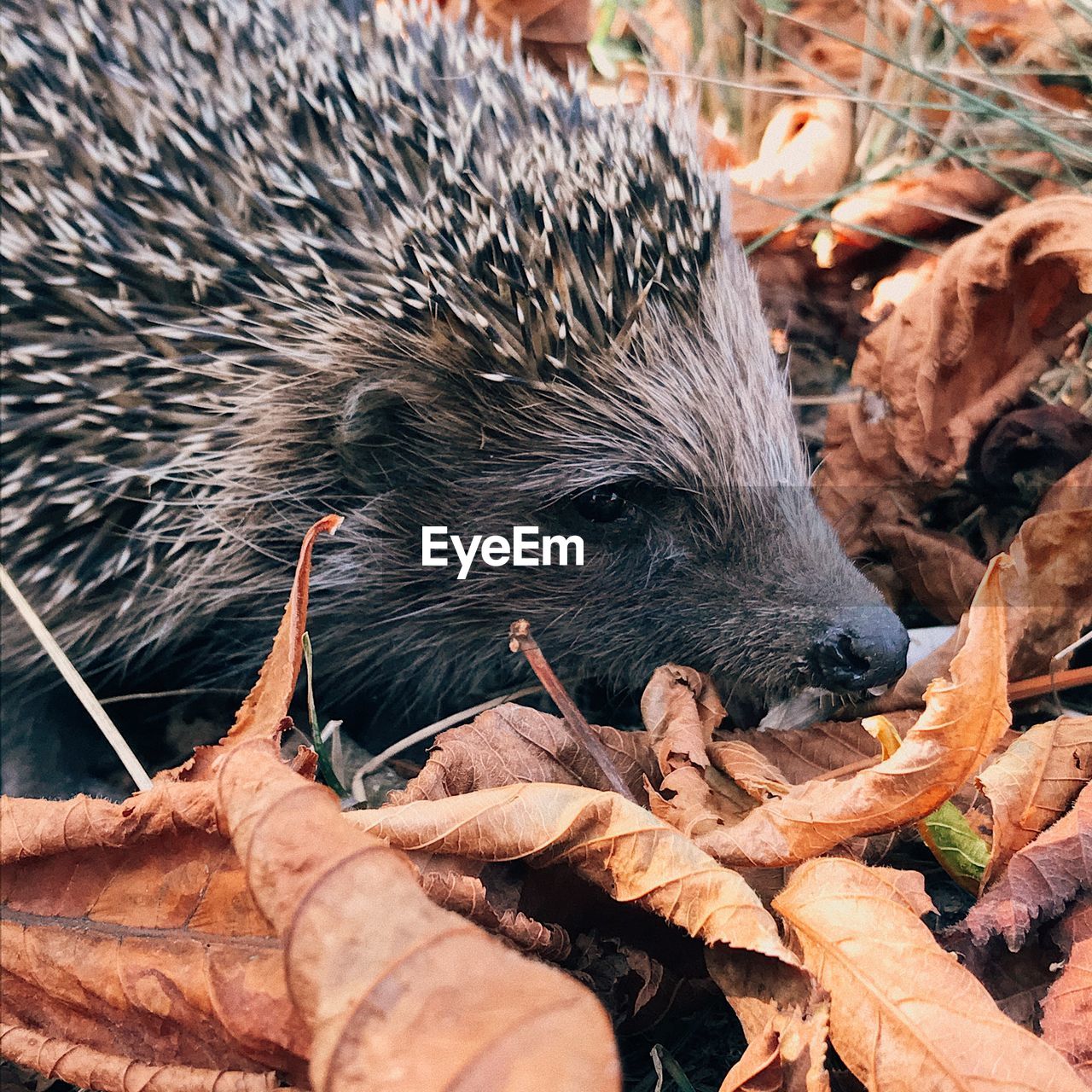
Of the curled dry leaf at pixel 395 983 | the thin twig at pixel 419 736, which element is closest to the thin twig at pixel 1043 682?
the thin twig at pixel 419 736

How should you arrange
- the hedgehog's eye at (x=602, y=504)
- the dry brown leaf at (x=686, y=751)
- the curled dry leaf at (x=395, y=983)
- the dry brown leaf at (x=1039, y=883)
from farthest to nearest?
1. the hedgehog's eye at (x=602, y=504)
2. the dry brown leaf at (x=686, y=751)
3. the dry brown leaf at (x=1039, y=883)
4. the curled dry leaf at (x=395, y=983)

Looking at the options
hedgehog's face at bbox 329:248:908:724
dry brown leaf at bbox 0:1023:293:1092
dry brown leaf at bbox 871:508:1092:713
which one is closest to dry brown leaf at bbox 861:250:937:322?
hedgehog's face at bbox 329:248:908:724

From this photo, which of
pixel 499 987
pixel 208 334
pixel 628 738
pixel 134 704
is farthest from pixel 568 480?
pixel 499 987

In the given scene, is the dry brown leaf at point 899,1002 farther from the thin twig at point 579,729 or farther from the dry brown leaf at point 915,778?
the thin twig at point 579,729

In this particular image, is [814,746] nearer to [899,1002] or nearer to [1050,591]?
[1050,591]

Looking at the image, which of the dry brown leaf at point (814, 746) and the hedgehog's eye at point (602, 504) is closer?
the dry brown leaf at point (814, 746)

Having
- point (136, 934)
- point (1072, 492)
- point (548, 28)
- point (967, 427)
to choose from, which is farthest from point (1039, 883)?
point (548, 28)

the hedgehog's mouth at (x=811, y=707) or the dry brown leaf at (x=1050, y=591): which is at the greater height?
the dry brown leaf at (x=1050, y=591)
